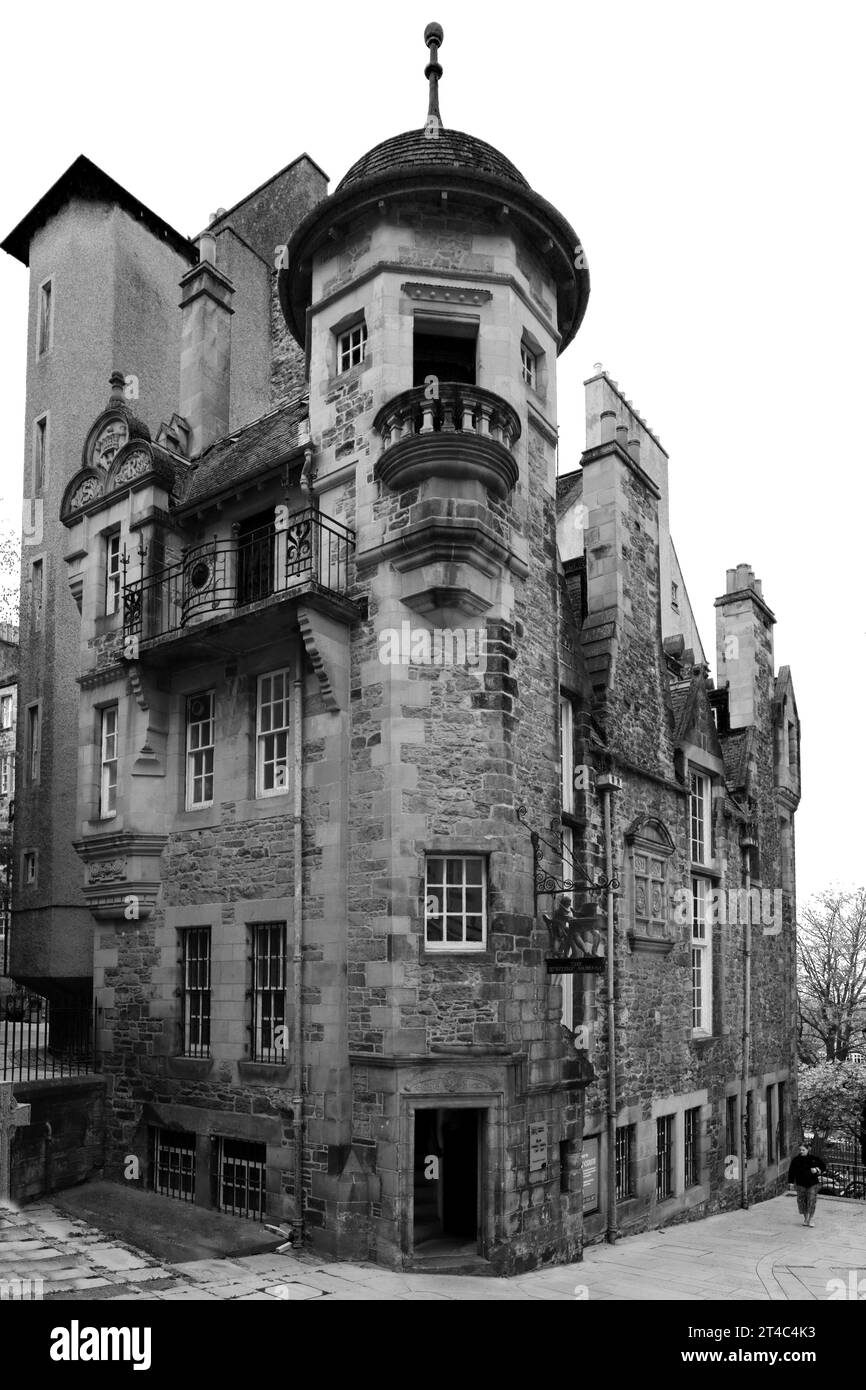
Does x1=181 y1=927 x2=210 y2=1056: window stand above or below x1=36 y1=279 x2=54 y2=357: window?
below

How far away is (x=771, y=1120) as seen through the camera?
2538cm

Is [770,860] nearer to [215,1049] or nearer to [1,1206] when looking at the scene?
[215,1049]

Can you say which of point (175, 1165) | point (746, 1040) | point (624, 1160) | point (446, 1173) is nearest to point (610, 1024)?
point (624, 1160)

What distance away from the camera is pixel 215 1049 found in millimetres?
15414

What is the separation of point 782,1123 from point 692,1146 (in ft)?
20.8

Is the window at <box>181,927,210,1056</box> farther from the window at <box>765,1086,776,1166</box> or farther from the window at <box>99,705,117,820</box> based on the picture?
the window at <box>765,1086,776,1166</box>

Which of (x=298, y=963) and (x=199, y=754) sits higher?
(x=199, y=754)

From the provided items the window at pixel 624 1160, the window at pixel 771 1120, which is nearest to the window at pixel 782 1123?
the window at pixel 771 1120

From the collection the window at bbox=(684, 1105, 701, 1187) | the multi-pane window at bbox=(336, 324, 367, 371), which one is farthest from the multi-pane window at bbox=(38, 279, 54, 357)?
the window at bbox=(684, 1105, 701, 1187)

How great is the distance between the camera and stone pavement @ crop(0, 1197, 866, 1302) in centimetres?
1176

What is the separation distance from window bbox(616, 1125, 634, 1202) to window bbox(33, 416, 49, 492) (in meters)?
15.3

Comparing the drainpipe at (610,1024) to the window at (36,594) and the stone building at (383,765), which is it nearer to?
the stone building at (383,765)

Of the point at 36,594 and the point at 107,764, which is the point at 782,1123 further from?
the point at 36,594

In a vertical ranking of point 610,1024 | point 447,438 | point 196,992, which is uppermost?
point 447,438
